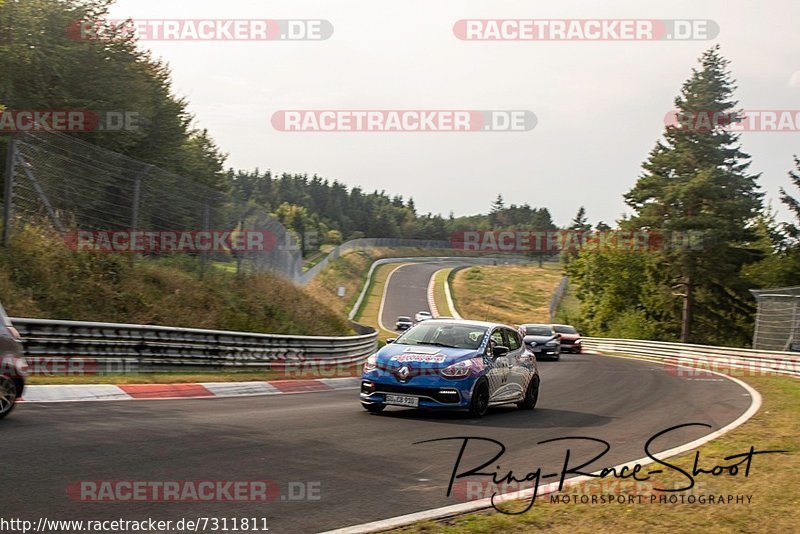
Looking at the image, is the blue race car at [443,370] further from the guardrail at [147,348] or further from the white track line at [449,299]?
the white track line at [449,299]

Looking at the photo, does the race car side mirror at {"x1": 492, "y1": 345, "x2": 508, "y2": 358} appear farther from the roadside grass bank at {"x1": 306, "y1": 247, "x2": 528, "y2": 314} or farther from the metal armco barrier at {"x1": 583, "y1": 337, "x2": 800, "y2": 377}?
the roadside grass bank at {"x1": 306, "y1": 247, "x2": 528, "y2": 314}

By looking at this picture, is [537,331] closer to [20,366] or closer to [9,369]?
[20,366]

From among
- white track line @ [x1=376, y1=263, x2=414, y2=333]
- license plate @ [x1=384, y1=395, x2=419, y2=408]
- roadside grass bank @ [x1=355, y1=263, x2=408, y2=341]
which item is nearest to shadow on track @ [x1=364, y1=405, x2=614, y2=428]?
license plate @ [x1=384, y1=395, x2=419, y2=408]

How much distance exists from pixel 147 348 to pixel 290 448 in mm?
8607

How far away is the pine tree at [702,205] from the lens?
54125 millimetres

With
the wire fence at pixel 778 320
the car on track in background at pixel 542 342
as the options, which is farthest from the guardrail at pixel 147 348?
the wire fence at pixel 778 320

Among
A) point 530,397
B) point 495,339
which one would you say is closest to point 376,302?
point 530,397

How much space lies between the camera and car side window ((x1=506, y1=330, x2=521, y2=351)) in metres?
15.1

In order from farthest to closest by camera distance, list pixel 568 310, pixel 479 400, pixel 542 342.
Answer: pixel 568 310 → pixel 542 342 → pixel 479 400

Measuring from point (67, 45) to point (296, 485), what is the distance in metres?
25.1

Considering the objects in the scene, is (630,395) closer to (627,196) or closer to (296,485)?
(296,485)

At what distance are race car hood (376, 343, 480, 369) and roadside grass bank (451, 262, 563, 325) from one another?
60.9 meters

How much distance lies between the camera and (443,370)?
42.5ft

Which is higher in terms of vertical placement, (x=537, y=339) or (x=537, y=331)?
(x=537, y=331)
